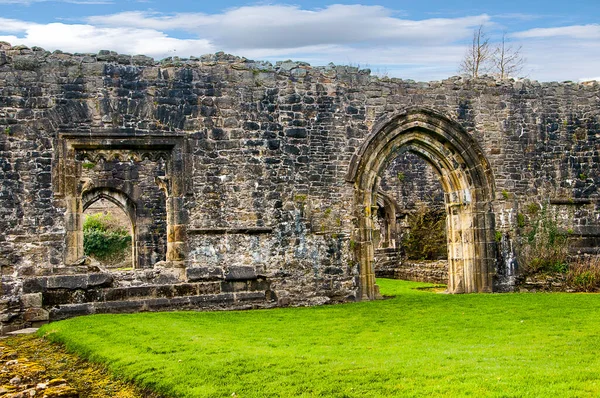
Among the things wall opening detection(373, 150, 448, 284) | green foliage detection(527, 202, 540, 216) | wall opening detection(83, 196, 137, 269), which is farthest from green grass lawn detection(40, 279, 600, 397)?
wall opening detection(83, 196, 137, 269)

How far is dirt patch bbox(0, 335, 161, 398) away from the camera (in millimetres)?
6945

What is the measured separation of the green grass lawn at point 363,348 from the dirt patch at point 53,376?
0.53 ft

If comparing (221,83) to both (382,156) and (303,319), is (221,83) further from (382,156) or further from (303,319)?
(303,319)

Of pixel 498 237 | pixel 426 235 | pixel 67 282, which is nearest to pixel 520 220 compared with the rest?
pixel 498 237

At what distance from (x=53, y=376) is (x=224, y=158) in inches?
227

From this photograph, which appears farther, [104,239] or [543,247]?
[104,239]

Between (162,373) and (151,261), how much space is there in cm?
1146

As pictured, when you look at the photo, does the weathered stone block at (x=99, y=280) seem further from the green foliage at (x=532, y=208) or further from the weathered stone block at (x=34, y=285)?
the green foliage at (x=532, y=208)

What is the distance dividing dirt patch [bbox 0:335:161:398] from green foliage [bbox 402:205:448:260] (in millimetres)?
13943

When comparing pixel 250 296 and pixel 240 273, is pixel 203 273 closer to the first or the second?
pixel 240 273

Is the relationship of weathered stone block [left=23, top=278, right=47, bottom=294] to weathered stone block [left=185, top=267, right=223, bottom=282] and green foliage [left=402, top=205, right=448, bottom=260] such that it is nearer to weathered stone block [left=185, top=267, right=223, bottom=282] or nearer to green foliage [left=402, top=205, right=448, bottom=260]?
weathered stone block [left=185, top=267, right=223, bottom=282]

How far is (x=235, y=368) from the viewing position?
7152 millimetres

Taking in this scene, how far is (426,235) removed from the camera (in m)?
22.1

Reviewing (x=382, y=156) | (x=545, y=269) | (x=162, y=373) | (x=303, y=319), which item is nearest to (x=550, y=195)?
(x=545, y=269)
